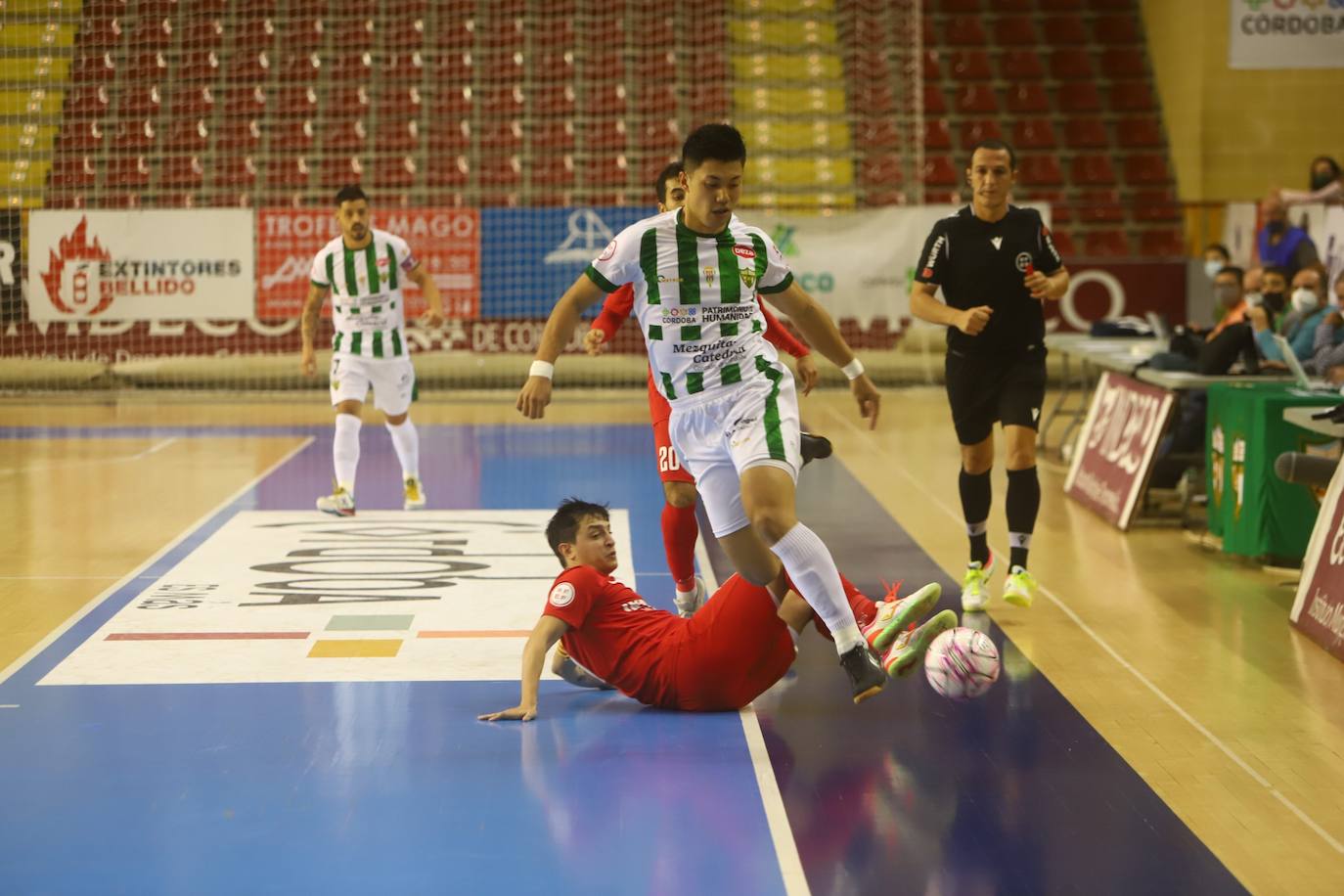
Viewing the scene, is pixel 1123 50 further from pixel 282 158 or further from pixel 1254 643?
pixel 1254 643

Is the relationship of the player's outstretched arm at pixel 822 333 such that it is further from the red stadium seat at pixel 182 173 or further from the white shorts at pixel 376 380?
the red stadium seat at pixel 182 173

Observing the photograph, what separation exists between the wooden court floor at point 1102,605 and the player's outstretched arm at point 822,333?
1.39 metres

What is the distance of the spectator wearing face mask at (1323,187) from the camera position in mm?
16688

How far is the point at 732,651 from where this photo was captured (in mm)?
5566

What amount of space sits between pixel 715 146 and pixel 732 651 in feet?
5.65

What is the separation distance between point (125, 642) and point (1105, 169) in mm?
18190

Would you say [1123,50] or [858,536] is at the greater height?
[1123,50]

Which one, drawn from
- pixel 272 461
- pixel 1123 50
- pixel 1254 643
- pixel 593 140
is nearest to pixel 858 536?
pixel 1254 643

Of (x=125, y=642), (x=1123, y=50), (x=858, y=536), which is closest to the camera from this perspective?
(x=125, y=642)

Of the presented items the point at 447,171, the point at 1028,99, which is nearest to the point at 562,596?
the point at 447,171

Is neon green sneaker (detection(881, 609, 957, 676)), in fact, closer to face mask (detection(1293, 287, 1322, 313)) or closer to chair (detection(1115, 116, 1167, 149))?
face mask (detection(1293, 287, 1322, 313))

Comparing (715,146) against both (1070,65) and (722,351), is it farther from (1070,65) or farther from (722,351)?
(1070,65)

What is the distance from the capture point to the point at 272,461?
41.6ft

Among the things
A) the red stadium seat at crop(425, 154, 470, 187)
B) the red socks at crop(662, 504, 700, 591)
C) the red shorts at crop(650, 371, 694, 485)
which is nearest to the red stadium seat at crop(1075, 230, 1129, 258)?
the red stadium seat at crop(425, 154, 470, 187)
